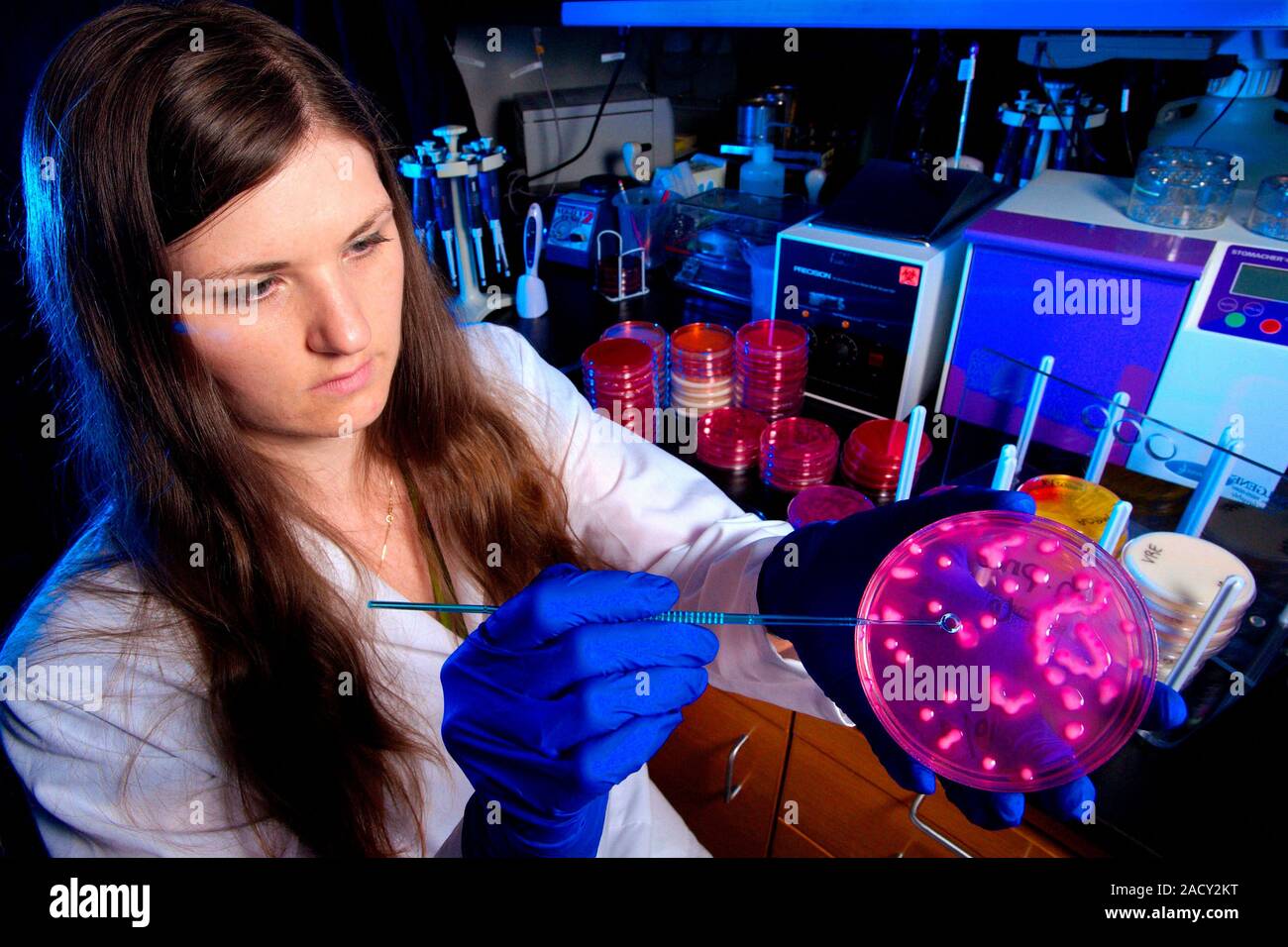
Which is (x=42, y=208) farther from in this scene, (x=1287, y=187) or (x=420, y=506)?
(x=1287, y=187)

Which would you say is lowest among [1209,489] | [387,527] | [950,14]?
[387,527]

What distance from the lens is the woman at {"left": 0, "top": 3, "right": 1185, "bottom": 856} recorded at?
719mm

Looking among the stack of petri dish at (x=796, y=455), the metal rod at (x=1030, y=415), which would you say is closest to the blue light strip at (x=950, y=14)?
the metal rod at (x=1030, y=415)

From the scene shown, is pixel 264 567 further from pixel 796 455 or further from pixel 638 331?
pixel 638 331

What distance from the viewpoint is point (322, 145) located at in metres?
0.78

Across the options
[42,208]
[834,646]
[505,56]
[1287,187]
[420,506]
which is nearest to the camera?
[42,208]

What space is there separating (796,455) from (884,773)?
1.87ft

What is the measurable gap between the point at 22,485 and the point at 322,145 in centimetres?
188

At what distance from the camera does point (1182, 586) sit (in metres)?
0.94

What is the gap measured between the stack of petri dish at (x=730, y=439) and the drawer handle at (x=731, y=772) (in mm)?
529

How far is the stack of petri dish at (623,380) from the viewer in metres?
1.54

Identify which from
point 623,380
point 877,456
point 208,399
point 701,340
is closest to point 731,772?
point 877,456

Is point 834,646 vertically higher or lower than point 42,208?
lower
